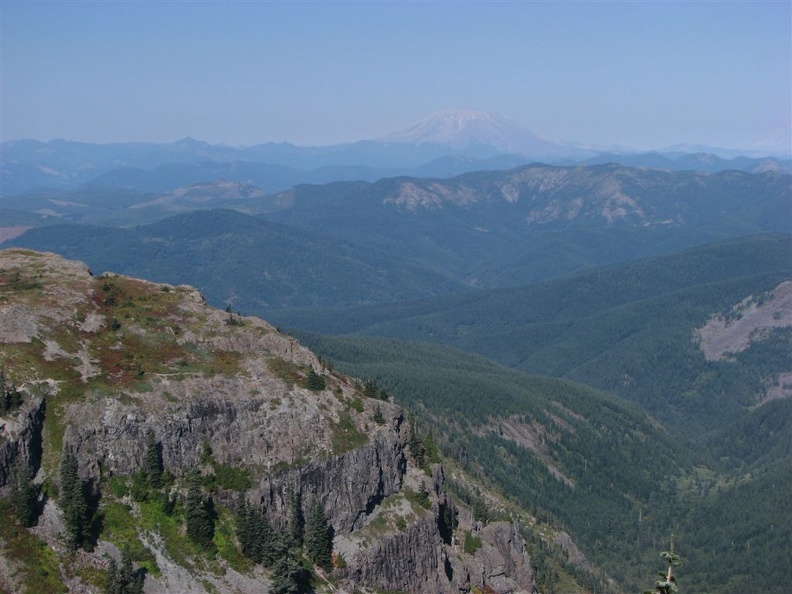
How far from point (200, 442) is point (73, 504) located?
20.2m

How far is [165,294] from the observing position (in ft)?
461

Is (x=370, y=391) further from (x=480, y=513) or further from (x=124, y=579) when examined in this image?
(x=124, y=579)

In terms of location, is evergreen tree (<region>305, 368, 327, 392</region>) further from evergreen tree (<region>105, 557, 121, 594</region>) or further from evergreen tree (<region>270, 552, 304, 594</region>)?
evergreen tree (<region>105, 557, 121, 594</region>)

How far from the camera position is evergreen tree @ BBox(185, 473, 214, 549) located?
4161 inches

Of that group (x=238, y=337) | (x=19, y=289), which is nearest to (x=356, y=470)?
(x=238, y=337)

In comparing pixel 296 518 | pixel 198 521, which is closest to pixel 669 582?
pixel 198 521

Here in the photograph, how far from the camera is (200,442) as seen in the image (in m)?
115

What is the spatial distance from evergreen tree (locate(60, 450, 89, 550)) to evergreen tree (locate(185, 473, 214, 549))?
12373mm

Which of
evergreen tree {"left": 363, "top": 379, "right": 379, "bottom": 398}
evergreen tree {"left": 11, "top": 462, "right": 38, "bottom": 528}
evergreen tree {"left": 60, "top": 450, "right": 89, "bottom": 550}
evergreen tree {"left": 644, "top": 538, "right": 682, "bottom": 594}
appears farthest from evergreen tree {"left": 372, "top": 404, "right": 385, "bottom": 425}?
evergreen tree {"left": 644, "top": 538, "right": 682, "bottom": 594}

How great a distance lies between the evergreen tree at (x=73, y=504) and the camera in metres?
97.3

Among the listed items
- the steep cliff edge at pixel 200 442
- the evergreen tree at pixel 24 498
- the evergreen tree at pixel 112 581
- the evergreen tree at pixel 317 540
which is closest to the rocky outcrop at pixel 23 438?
the steep cliff edge at pixel 200 442

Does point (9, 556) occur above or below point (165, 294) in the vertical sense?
below

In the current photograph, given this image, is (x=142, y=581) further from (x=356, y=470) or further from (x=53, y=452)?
(x=356, y=470)

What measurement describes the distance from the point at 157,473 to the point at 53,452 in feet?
42.4
